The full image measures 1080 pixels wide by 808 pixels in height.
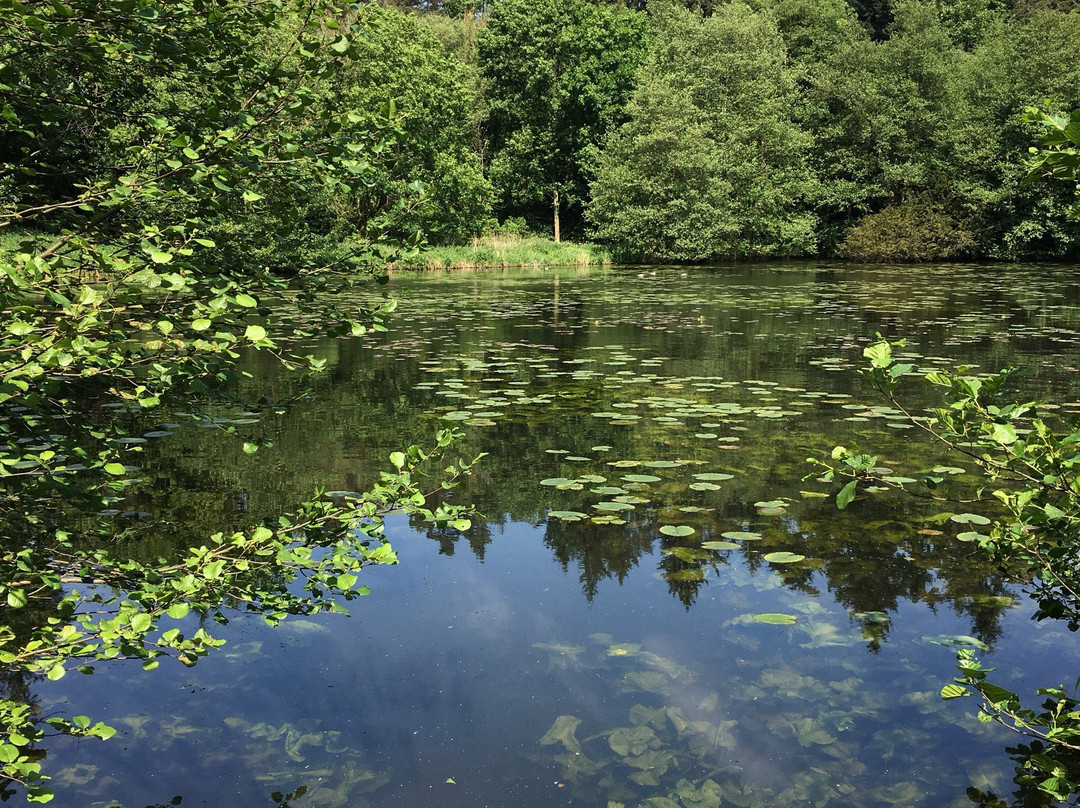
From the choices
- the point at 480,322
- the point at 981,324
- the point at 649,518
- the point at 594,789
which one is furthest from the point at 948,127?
the point at 594,789

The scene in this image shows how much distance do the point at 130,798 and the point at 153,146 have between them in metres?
1.99

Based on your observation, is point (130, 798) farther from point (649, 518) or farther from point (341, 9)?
point (649, 518)

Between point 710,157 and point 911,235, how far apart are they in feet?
26.7

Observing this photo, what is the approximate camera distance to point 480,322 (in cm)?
1546

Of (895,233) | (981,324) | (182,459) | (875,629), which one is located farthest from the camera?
(895,233)

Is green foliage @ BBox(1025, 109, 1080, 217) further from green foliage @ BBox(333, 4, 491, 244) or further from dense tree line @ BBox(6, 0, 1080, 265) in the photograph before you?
green foliage @ BBox(333, 4, 491, 244)

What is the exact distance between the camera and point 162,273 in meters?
2.48

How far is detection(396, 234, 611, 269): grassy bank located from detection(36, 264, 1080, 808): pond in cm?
2448

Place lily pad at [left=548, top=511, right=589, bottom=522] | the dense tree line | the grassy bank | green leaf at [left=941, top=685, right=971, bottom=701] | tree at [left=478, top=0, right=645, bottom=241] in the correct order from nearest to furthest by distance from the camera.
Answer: green leaf at [left=941, top=685, right=971, bottom=701]
lily pad at [left=548, top=511, right=589, bottom=522]
the grassy bank
the dense tree line
tree at [left=478, top=0, right=645, bottom=241]

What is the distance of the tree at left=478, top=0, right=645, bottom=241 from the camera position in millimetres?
42906

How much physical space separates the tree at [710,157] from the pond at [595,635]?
2595 centimetres

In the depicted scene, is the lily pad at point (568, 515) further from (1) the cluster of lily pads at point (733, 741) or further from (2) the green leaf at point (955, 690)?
(2) the green leaf at point (955, 690)

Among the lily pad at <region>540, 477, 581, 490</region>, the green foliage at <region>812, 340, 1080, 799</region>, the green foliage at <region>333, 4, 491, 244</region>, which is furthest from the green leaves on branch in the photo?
the green foliage at <region>333, 4, 491, 244</region>

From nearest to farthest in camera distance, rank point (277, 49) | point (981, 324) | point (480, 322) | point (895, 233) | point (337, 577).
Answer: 1. point (337, 577)
2. point (981, 324)
3. point (480, 322)
4. point (277, 49)
5. point (895, 233)
